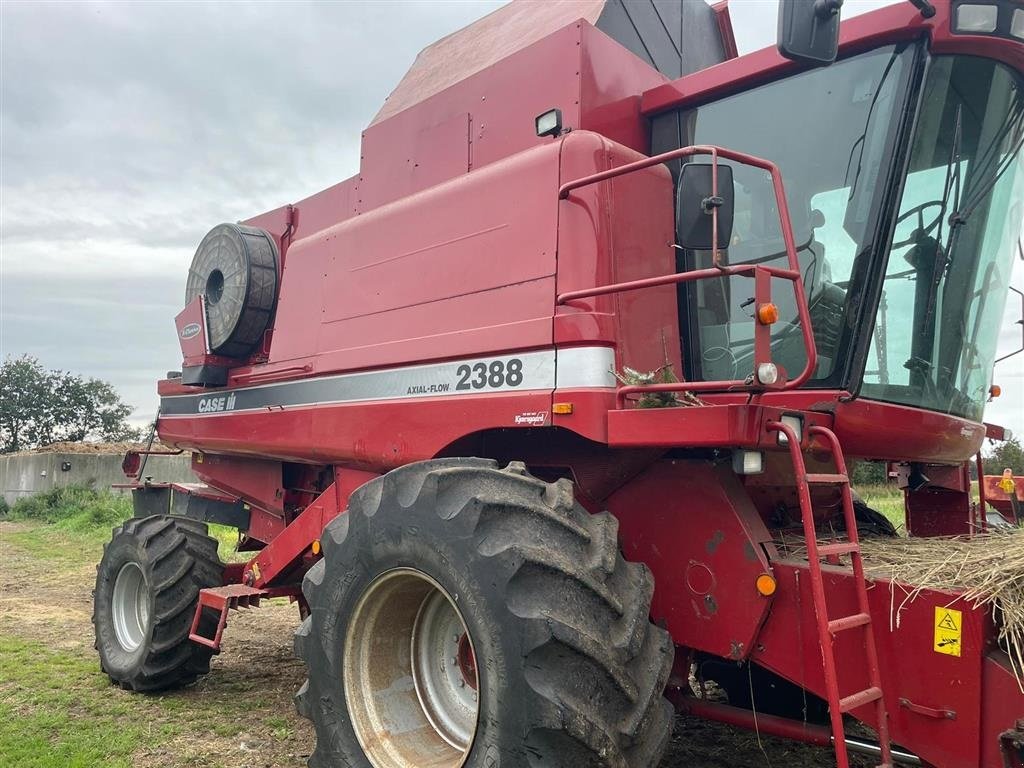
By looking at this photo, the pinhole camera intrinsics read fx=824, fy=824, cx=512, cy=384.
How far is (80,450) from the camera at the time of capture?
2153 centimetres

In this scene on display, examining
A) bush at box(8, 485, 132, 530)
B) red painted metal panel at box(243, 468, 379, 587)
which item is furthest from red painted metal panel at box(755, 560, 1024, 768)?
bush at box(8, 485, 132, 530)

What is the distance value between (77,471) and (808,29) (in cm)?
2088

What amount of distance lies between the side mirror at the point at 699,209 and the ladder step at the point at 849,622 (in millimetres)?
1346

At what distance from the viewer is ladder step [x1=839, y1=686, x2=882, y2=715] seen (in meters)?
2.64

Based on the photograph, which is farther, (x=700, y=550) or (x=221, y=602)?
(x=221, y=602)

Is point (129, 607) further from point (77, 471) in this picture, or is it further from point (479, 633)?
point (77, 471)

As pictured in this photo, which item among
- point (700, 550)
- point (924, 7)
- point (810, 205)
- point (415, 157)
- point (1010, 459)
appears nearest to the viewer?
point (924, 7)

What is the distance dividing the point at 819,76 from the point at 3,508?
868 inches

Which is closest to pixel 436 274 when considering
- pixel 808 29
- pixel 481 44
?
pixel 481 44

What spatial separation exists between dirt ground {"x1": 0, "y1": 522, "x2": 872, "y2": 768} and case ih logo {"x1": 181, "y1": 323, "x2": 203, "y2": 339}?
8.50 ft

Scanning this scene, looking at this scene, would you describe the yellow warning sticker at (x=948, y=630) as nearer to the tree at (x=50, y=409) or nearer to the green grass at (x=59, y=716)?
the green grass at (x=59, y=716)

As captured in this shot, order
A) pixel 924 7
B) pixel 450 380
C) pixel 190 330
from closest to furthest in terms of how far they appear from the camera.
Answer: pixel 924 7
pixel 450 380
pixel 190 330

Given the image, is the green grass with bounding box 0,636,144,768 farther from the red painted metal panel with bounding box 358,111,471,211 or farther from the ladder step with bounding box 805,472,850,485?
the ladder step with bounding box 805,472,850,485

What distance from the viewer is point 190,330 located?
655 centimetres
